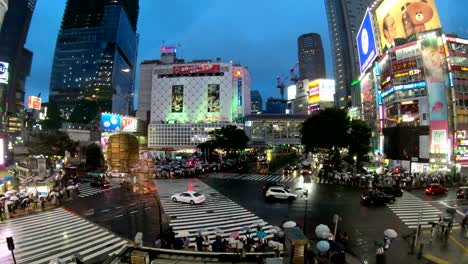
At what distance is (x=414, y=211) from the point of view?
1042 inches

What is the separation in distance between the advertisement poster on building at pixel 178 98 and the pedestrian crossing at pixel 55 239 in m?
106

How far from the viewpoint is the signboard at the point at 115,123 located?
69.0 meters

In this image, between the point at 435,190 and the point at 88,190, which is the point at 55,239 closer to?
the point at 88,190

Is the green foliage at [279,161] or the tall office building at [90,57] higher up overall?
the tall office building at [90,57]

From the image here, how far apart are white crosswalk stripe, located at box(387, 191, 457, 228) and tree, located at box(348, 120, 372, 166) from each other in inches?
909

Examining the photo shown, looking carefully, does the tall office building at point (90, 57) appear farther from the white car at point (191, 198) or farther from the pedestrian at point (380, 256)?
the pedestrian at point (380, 256)

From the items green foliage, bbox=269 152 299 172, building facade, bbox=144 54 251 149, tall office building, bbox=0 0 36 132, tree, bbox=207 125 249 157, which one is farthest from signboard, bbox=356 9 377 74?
tall office building, bbox=0 0 36 132

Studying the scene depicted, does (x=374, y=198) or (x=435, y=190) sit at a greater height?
(x=374, y=198)

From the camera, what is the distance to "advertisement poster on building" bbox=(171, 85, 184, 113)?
425 ft

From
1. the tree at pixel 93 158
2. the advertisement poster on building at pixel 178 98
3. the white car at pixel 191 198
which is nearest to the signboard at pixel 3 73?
the tree at pixel 93 158

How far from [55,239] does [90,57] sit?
181 m

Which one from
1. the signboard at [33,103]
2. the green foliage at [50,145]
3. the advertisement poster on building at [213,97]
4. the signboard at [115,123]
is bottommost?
the green foliage at [50,145]

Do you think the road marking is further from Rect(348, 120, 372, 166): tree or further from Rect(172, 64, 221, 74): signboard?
Rect(172, 64, 221, 74): signboard

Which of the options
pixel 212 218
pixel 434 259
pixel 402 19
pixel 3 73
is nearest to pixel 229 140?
pixel 402 19
